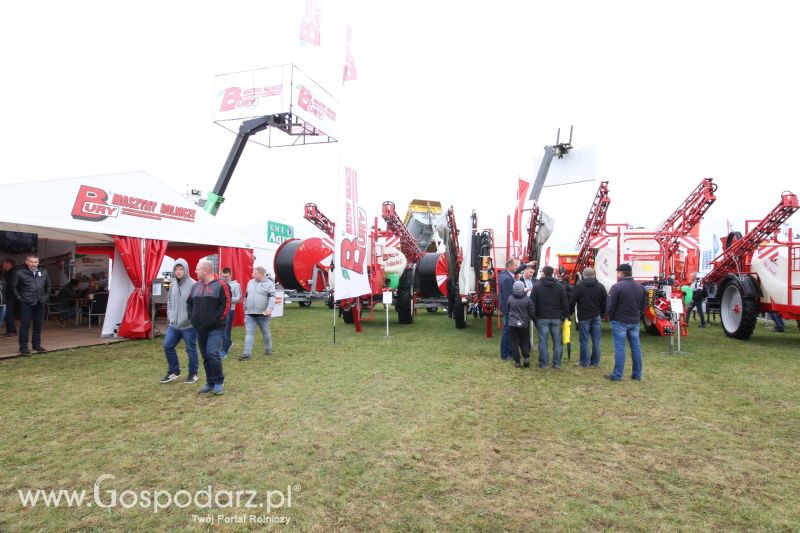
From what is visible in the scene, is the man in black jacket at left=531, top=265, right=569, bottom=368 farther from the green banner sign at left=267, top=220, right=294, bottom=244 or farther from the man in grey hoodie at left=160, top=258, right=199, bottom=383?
the green banner sign at left=267, top=220, right=294, bottom=244

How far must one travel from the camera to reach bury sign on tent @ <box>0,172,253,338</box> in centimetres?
695

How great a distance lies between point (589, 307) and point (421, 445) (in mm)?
4101

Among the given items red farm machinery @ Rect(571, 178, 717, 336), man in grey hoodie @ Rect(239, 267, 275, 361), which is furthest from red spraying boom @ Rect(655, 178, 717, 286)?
man in grey hoodie @ Rect(239, 267, 275, 361)

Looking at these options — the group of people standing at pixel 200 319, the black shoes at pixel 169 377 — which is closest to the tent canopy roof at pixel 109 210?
the group of people standing at pixel 200 319

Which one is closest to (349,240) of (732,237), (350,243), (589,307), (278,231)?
(350,243)

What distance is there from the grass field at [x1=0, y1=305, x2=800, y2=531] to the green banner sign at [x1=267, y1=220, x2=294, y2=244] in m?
16.9

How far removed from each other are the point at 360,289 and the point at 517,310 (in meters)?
3.52

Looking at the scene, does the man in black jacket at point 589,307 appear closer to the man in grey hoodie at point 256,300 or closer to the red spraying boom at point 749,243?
the red spraying boom at point 749,243

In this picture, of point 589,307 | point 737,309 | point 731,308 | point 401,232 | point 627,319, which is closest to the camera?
point 627,319

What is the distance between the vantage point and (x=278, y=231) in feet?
79.5

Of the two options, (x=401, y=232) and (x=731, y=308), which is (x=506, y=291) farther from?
(x=731, y=308)

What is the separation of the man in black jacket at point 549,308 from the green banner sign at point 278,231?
18.7 meters

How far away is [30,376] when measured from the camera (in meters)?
6.02

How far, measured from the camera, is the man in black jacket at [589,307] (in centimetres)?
669
